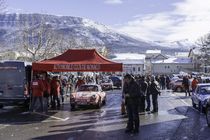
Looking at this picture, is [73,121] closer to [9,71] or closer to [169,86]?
[9,71]

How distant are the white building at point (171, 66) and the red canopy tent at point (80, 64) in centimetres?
13465

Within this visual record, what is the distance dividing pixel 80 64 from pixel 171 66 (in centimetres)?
14016

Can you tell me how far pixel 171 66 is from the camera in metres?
162

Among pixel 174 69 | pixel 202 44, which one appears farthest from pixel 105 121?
pixel 174 69

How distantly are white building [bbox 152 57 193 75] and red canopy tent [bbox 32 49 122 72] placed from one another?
442 feet

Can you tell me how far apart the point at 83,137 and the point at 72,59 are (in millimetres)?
9981

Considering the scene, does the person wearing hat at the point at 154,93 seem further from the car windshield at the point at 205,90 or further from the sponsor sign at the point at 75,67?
the sponsor sign at the point at 75,67

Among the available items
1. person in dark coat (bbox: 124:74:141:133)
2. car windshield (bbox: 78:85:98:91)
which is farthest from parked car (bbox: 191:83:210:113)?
person in dark coat (bbox: 124:74:141:133)

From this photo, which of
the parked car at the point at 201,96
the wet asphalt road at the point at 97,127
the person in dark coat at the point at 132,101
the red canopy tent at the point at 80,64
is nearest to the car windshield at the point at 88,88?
the red canopy tent at the point at 80,64

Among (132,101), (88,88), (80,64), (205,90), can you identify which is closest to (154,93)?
(205,90)

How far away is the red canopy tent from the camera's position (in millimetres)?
22828

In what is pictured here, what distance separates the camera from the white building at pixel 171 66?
6225 inches

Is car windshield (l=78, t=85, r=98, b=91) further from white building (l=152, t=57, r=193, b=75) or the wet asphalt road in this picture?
white building (l=152, t=57, r=193, b=75)

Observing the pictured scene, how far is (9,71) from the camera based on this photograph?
78.8 ft
